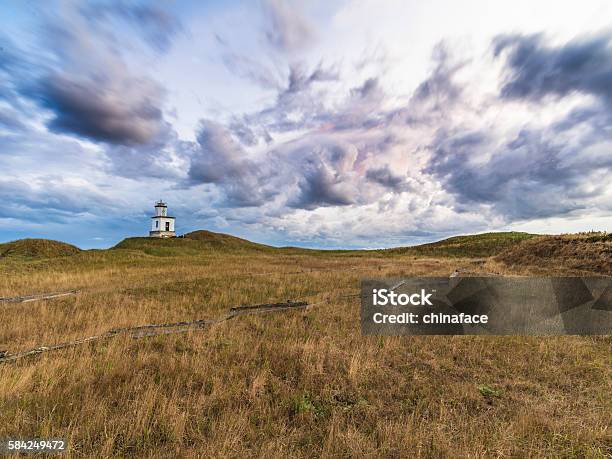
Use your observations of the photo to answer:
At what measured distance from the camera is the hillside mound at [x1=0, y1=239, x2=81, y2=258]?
46.2 m

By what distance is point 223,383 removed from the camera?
5875mm

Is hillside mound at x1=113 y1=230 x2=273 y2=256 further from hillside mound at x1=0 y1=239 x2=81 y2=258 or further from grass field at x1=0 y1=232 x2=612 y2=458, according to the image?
grass field at x1=0 y1=232 x2=612 y2=458

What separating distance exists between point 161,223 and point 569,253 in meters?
87.7

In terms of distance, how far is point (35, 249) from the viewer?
4806 cm

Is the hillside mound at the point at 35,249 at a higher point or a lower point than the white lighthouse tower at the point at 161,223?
lower

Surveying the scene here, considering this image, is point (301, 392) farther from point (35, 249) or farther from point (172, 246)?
point (172, 246)

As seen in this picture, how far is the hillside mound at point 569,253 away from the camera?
20016 millimetres


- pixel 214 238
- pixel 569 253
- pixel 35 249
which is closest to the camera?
pixel 569 253

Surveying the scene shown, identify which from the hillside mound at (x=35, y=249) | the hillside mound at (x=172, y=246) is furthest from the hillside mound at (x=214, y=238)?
the hillside mound at (x=35, y=249)

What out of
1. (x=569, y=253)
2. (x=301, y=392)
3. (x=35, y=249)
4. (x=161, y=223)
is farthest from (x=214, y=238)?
(x=301, y=392)

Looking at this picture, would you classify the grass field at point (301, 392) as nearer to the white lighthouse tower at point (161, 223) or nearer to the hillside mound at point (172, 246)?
the hillside mound at point (172, 246)

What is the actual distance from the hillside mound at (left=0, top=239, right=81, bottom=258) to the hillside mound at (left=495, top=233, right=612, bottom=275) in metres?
59.2

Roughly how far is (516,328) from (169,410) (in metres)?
10.7

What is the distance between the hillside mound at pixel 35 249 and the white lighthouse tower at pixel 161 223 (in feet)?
104
